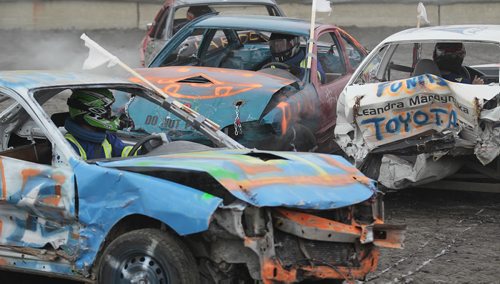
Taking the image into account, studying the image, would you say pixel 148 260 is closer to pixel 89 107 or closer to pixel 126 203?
pixel 126 203

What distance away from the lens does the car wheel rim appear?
5.23m

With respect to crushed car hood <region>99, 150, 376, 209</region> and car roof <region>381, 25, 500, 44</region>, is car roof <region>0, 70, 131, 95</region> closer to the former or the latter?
crushed car hood <region>99, 150, 376, 209</region>

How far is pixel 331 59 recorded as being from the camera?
11.2 meters

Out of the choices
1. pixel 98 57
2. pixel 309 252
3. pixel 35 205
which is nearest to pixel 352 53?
pixel 98 57

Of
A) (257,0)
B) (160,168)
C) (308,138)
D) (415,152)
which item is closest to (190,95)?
(308,138)

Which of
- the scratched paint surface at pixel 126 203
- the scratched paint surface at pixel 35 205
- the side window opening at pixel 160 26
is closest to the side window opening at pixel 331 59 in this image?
the side window opening at pixel 160 26

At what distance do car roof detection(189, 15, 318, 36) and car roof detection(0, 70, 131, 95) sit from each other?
3901mm

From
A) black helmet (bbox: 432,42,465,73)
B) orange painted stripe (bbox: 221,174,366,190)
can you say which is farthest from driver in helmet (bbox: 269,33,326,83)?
orange painted stripe (bbox: 221,174,366,190)

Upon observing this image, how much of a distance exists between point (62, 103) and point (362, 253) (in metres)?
9.32

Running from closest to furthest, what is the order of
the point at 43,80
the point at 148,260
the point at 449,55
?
1. the point at 148,260
2. the point at 43,80
3. the point at 449,55

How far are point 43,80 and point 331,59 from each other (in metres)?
5.43

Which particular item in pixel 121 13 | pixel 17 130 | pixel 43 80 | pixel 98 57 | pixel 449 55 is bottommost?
pixel 121 13

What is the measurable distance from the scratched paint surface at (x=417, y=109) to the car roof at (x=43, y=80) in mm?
2860

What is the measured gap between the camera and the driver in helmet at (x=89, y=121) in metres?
6.47
